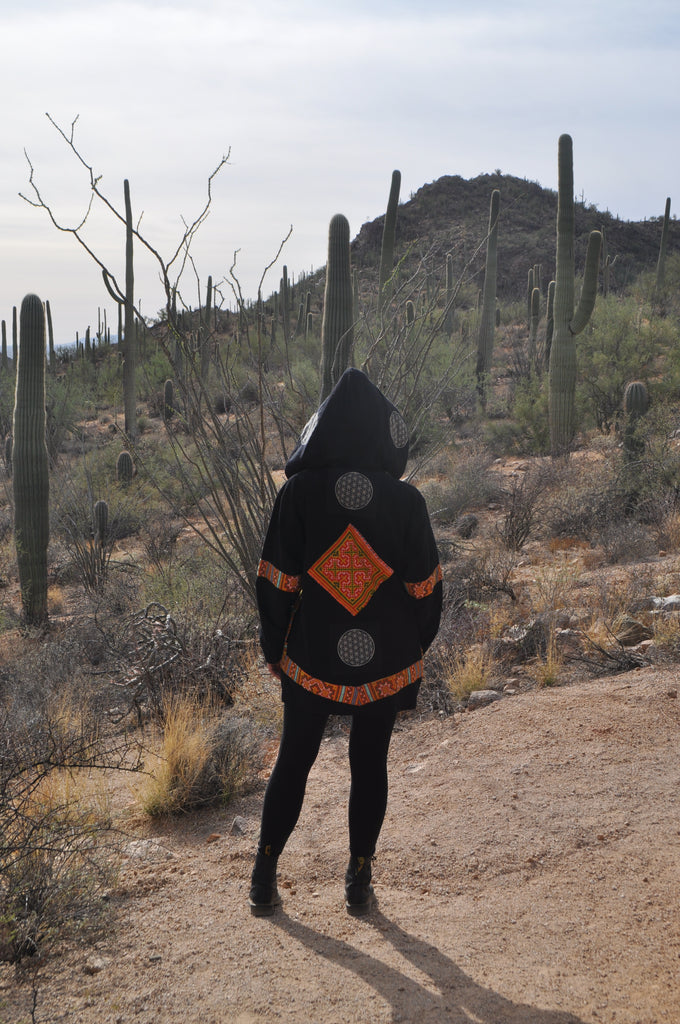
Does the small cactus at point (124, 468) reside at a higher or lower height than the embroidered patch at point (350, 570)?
lower

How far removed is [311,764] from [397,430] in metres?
1.22

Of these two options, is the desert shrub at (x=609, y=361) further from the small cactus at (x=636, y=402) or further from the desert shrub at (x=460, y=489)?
the small cactus at (x=636, y=402)

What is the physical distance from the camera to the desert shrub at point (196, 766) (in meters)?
4.34

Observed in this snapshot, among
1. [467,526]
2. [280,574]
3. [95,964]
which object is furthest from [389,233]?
[95,964]

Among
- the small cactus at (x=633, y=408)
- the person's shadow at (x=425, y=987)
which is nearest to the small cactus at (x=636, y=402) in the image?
the small cactus at (x=633, y=408)

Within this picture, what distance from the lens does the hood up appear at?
9.68 feet

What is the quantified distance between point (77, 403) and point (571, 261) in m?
15.3

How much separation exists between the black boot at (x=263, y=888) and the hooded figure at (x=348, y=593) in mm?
60

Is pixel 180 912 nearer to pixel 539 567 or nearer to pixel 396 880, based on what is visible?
pixel 396 880

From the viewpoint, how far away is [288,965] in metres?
2.79

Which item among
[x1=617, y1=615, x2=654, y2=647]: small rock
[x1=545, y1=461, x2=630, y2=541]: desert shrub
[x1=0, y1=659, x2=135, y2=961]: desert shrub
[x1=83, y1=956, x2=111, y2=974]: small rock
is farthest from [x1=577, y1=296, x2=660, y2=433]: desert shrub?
[x1=83, y1=956, x2=111, y2=974]: small rock

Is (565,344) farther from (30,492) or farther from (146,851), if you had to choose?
(146,851)

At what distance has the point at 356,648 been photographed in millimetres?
2926

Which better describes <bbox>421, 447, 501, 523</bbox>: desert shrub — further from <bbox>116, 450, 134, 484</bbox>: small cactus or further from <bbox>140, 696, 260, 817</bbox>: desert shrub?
<bbox>140, 696, 260, 817</bbox>: desert shrub
